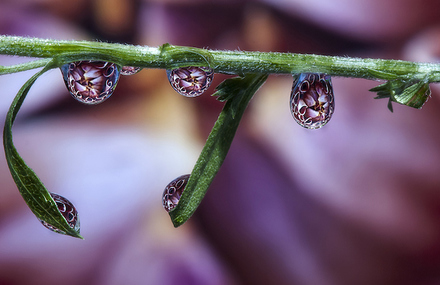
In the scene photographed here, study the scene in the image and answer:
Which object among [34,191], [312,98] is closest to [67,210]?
[34,191]

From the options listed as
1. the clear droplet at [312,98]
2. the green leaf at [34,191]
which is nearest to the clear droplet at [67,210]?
the green leaf at [34,191]

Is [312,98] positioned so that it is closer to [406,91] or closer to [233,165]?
[406,91]

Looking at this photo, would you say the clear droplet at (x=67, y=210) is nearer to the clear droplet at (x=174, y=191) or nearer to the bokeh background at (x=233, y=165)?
the clear droplet at (x=174, y=191)

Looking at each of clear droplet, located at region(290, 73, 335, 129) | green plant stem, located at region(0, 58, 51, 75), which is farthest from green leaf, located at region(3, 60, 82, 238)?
clear droplet, located at region(290, 73, 335, 129)

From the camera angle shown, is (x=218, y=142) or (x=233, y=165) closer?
(x=218, y=142)

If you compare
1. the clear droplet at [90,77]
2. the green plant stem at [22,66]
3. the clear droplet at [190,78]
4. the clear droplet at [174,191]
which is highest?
the green plant stem at [22,66]
